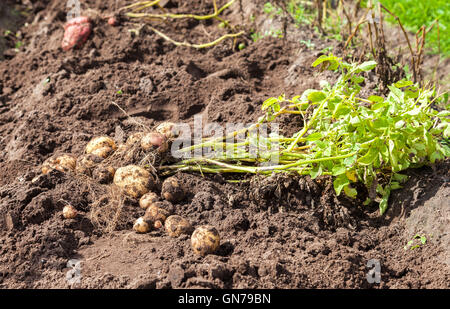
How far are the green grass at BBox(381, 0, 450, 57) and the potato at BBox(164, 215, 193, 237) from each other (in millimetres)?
3255

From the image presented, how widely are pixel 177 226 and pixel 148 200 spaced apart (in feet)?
0.94

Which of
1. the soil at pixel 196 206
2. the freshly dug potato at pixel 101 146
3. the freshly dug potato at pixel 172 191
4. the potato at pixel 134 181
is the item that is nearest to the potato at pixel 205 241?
the soil at pixel 196 206

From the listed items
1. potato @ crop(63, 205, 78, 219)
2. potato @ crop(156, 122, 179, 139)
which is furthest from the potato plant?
potato @ crop(63, 205, 78, 219)

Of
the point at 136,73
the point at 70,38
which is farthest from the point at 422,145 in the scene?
the point at 70,38

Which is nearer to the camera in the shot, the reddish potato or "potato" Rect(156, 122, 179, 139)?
"potato" Rect(156, 122, 179, 139)

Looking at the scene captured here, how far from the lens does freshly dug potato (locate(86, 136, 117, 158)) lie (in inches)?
116

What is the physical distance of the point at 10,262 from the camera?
7.72 ft

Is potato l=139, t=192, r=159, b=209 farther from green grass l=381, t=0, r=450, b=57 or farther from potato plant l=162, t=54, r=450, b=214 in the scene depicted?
green grass l=381, t=0, r=450, b=57

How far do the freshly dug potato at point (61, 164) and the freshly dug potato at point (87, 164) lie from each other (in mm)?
59

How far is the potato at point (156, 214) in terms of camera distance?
99.6 inches

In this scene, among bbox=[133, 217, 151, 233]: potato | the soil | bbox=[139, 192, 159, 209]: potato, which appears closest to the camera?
the soil

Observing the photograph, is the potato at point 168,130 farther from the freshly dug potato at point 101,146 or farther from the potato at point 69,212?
the potato at point 69,212
